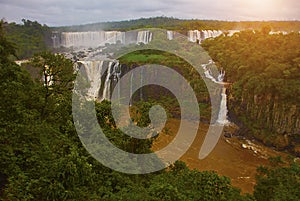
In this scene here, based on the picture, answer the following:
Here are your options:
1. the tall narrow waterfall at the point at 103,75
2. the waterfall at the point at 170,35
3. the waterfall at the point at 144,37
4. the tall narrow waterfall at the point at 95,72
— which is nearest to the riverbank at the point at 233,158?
the tall narrow waterfall at the point at 103,75

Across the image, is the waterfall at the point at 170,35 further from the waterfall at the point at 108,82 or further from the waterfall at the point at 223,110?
the waterfall at the point at 223,110

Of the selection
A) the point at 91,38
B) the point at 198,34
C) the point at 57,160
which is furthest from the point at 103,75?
the point at 57,160

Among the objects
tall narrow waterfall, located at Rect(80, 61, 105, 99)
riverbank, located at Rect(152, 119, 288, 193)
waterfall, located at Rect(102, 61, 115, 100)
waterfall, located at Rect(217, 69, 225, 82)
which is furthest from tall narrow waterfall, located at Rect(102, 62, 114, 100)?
riverbank, located at Rect(152, 119, 288, 193)

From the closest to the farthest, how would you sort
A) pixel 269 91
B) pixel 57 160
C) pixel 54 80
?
pixel 57 160
pixel 54 80
pixel 269 91

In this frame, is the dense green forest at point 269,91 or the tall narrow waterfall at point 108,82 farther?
the tall narrow waterfall at point 108,82

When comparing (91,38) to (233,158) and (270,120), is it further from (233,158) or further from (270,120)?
(233,158)

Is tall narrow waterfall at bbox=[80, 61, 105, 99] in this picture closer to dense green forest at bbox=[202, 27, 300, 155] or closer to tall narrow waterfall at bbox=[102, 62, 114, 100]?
tall narrow waterfall at bbox=[102, 62, 114, 100]

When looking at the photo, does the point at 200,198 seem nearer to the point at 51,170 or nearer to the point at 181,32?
the point at 51,170
